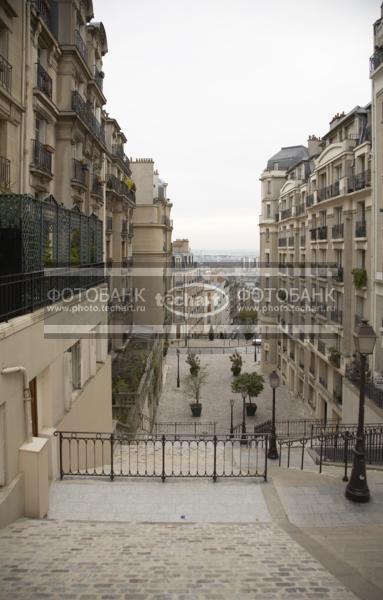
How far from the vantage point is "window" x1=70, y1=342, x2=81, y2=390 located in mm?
12858

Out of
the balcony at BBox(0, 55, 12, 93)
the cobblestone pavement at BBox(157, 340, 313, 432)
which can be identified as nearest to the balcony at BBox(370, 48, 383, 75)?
the balcony at BBox(0, 55, 12, 93)

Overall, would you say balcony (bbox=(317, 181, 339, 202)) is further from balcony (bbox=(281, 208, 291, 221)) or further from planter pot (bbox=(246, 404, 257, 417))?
planter pot (bbox=(246, 404, 257, 417))

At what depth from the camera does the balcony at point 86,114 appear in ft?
59.8

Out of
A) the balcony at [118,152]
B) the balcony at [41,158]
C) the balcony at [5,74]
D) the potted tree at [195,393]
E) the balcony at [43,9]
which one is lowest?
the potted tree at [195,393]

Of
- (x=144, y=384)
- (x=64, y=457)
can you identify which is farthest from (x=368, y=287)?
(x=64, y=457)

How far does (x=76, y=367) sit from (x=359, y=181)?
1719cm

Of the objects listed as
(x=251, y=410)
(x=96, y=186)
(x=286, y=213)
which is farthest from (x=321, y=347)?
(x=96, y=186)

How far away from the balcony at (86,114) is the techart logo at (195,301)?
834 inches

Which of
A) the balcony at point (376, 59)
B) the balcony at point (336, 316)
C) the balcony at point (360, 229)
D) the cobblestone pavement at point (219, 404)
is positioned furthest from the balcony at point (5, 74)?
the cobblestone pavement at point (219, 404)

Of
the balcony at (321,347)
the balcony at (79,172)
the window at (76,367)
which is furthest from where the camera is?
the balcony at (321,347)

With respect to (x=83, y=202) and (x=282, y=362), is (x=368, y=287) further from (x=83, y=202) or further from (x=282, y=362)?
(x=282, y=362)

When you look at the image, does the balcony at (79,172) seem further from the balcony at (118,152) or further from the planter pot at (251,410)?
the planter pot at (251,410)

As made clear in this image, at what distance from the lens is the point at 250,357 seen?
175ft

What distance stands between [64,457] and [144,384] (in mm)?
14697
